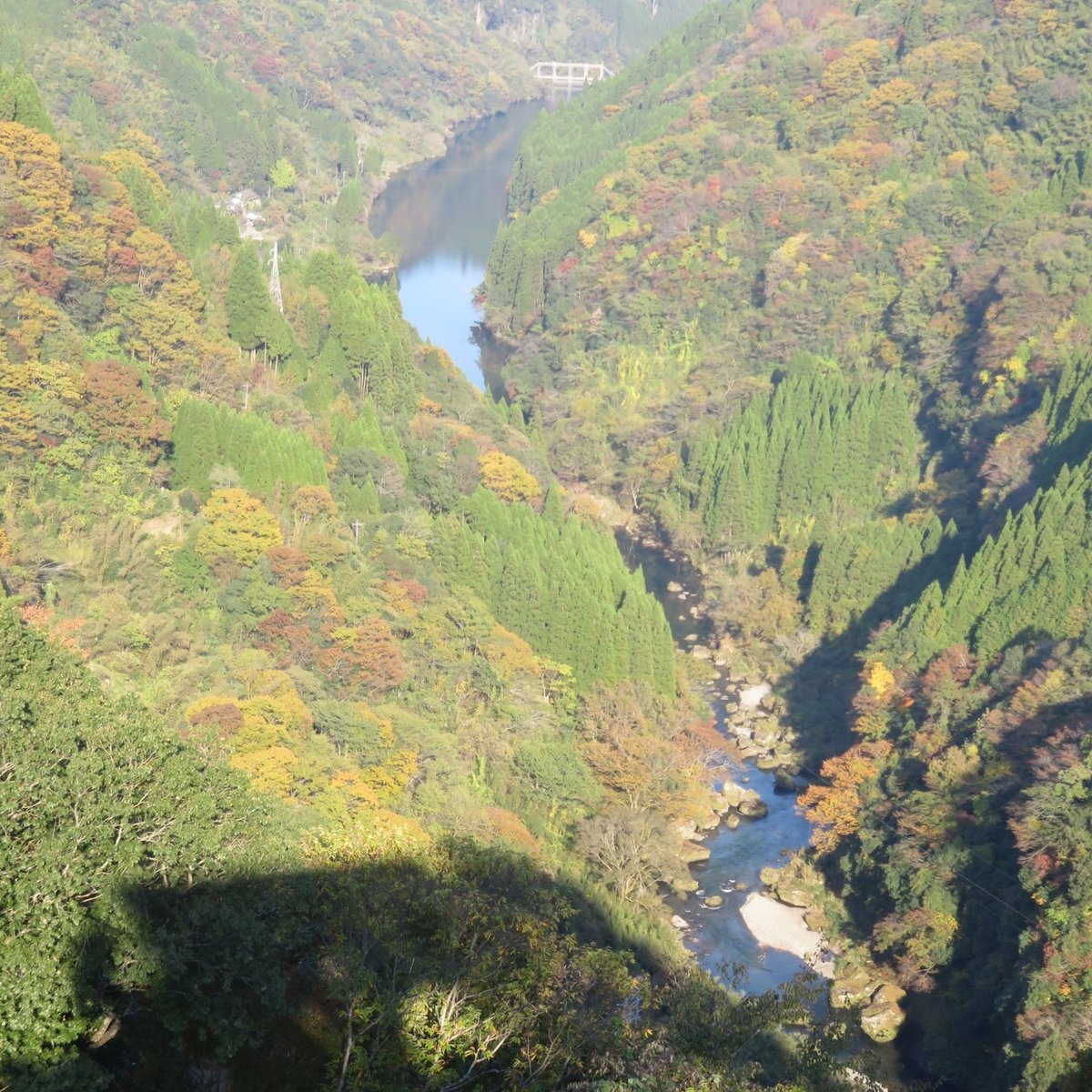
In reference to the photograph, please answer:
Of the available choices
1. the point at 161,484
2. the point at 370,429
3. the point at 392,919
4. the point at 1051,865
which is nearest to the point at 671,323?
the point at 370,429

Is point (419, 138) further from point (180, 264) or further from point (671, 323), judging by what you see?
point (180, 264)

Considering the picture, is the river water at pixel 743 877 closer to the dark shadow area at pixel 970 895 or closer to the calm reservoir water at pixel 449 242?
the dark shadow area at pixel 970 895

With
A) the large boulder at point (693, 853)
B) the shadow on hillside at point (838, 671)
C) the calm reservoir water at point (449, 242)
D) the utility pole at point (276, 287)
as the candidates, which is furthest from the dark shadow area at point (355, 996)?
the calm reservoir water at point (449, 242)

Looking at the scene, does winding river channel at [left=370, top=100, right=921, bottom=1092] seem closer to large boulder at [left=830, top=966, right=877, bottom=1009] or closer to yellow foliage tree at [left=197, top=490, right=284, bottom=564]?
large boulder at [left=830, top=966, right=877, bottom=1009]

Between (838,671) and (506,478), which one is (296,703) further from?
(838,671)

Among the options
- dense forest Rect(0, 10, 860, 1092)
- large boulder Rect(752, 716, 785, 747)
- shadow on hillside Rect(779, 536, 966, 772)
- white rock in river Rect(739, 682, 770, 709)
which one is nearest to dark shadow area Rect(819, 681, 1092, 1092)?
dense forest Rect(0, 10, 860, 1092)

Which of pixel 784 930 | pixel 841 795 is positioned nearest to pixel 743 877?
pixel 784 930
